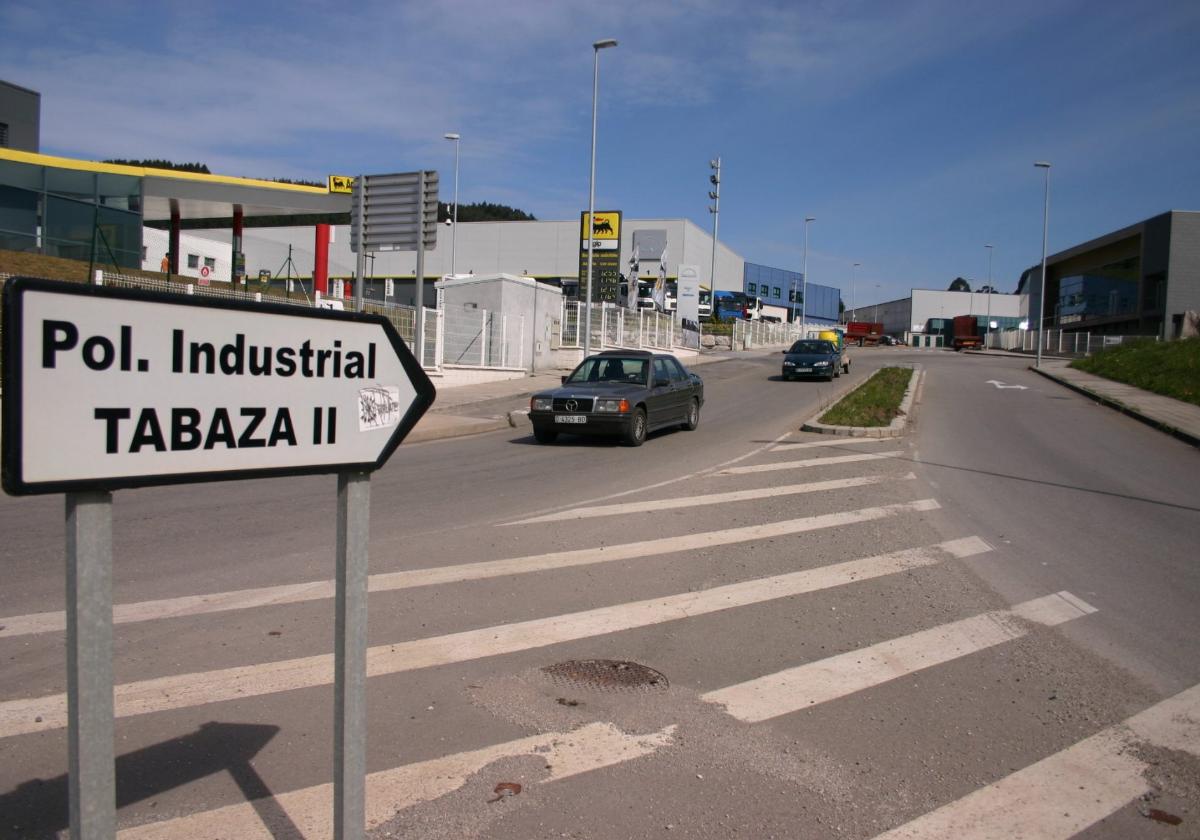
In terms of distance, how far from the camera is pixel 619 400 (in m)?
15.1

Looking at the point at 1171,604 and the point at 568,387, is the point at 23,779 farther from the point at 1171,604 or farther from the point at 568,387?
the point at 568,387

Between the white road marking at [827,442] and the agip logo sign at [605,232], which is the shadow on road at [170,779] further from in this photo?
the agip logo sign at [605,232]

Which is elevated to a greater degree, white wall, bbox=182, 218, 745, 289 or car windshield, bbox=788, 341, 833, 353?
white wall, bbox=182, 218, 745, 289

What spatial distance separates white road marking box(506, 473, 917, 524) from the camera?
9.37 m

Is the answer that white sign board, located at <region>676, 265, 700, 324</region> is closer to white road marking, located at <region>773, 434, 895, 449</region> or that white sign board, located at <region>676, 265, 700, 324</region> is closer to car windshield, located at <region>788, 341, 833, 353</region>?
car windshield, located at <region>788, 341, 833, 353</region>

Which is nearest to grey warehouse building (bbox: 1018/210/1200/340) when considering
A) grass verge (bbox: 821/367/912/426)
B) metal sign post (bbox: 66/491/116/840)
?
grass verge (bbox: 821/367/912/426)

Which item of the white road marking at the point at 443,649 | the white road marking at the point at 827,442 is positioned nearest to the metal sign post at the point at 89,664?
the white road marking at the point at 443,649

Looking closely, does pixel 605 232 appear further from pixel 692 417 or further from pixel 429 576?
pixel 429 576

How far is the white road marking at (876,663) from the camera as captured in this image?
4.68 meters

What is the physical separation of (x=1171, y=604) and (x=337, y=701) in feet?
21.5

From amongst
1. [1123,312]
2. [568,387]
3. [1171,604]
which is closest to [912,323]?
[1123,312]

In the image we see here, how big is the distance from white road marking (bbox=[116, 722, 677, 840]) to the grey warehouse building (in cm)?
5517

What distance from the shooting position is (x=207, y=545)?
7676 mm

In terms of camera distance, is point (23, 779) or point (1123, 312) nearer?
point (23, 779)
